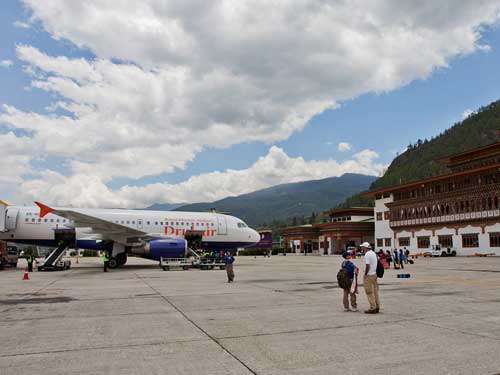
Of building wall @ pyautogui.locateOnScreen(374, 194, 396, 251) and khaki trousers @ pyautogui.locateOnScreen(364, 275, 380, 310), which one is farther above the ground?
building wall @ pyautogui.locateOnScreen(374, 194, 396, 251)

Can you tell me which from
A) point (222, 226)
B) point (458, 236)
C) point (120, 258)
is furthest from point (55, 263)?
point (458, 236)

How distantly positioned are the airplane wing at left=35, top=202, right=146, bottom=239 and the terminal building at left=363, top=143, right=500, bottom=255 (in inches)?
1786

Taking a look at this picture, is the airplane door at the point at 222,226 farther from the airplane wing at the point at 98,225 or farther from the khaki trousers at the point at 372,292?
the khaki trousers at the point at 372,292

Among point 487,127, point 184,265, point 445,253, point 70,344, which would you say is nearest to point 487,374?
point 70,344

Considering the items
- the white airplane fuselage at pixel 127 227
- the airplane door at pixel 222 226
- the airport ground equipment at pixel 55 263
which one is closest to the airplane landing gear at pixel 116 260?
the white airplane fuselage at pixel 127 227

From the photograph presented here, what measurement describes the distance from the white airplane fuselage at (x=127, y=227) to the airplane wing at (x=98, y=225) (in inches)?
8.0

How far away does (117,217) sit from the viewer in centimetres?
3016

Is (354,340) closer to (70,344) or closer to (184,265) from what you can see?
(70,344)

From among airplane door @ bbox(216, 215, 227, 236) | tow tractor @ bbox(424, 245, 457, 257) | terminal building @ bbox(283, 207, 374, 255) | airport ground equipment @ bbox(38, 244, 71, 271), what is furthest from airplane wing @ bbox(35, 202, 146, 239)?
terminal building @ bbox(283, 207, 374, 255)

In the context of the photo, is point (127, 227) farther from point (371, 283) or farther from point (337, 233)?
point (337, 233)

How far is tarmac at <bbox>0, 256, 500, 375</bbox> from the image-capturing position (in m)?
5.75

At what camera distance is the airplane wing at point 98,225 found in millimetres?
24812

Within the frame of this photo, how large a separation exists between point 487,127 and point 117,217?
619ft

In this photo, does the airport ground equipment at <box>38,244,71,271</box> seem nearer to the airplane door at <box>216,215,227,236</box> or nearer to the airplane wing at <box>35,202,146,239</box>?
the airplane wing at <box>35,202,146,239</box>
